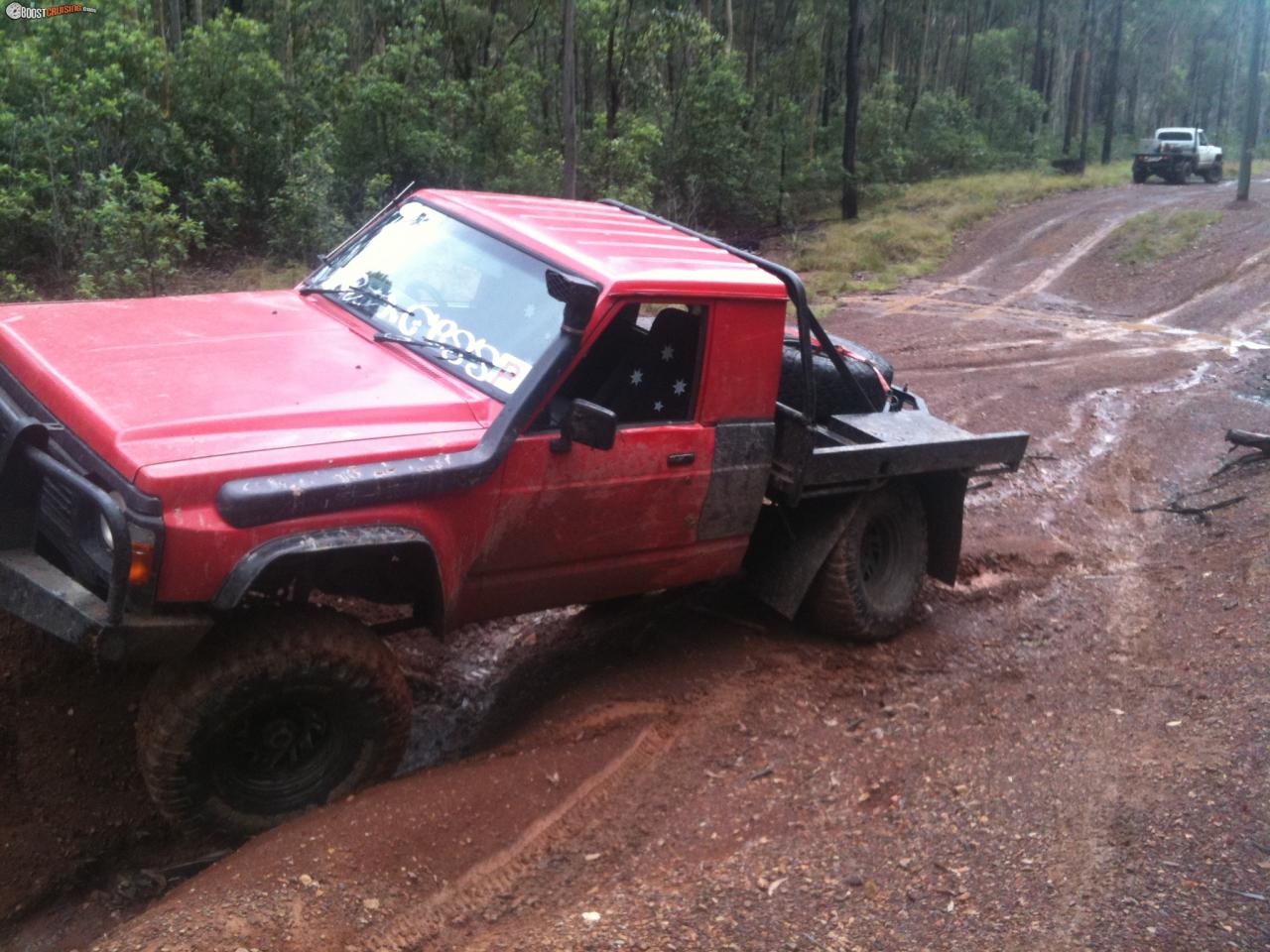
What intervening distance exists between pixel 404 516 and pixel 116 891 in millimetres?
1554

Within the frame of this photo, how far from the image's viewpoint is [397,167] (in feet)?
66.4

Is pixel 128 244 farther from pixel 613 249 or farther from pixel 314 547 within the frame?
pixel 314 547

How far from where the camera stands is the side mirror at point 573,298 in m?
4.15

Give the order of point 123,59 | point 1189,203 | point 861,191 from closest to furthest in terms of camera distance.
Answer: point 123,59
point 1189,203
point 861,191

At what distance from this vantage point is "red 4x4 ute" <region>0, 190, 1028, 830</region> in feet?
11.6

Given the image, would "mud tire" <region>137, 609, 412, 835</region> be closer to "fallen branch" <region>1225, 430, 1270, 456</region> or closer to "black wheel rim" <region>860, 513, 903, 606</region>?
"black wheel rim" <region>860, 513, 903, 606</region>

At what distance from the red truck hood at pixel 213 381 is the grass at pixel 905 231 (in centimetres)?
1530

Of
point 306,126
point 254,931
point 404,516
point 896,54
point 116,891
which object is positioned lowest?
point 116,891

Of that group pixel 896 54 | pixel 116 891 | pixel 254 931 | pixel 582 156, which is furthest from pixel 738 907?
pixel 896 54

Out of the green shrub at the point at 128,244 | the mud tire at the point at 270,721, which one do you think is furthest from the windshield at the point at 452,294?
the green shrub at the point at 128,244

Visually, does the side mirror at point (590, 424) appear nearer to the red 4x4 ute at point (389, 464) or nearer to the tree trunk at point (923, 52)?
the red 4x4 ute at point (389, 464)

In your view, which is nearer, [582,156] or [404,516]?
[404,516]

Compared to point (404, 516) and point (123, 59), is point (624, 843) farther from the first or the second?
point (123, 59)

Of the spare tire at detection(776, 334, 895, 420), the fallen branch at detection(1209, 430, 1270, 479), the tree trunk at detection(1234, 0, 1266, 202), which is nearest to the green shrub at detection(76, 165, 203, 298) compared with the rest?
the spare tire at detection(776, 334, 895, 420)
